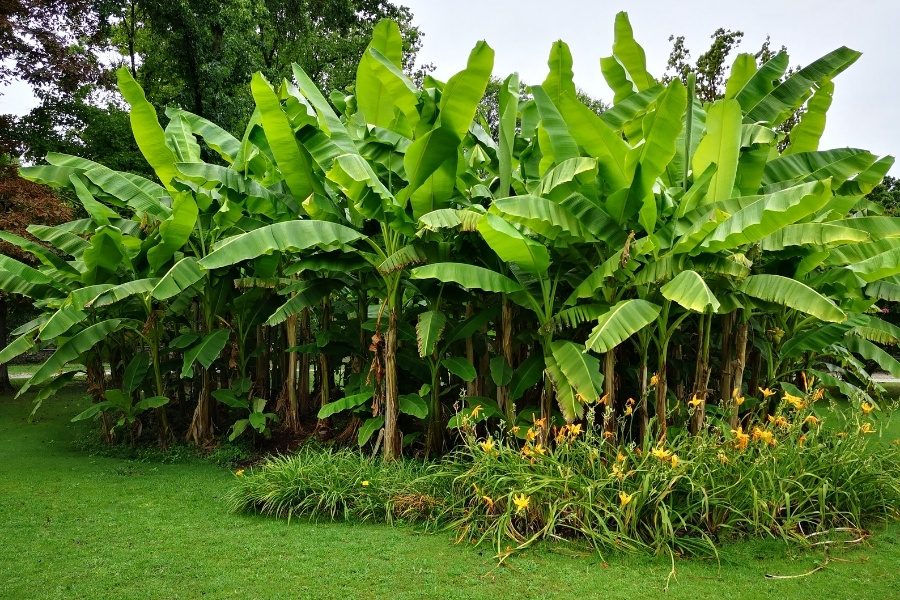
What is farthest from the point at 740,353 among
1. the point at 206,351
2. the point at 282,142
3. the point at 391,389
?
the point at 206,351

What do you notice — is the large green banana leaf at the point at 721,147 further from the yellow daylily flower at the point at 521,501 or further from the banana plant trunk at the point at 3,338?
the banana plant trunk at the point at 3,338

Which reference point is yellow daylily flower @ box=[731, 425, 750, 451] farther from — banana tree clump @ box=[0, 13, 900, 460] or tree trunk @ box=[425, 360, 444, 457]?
tree trunk @ box=[425, 360, 444, 457]

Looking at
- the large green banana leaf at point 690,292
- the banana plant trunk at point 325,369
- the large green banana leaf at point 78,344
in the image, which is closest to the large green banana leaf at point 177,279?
the large green banana leaf at point 78,344

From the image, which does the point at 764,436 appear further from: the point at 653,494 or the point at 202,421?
the point at 202,421

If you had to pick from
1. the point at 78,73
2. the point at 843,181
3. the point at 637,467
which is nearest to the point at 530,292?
the point at 637,467

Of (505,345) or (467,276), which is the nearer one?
(467,276)

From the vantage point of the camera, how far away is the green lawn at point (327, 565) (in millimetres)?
3898

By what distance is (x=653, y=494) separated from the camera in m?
4.54

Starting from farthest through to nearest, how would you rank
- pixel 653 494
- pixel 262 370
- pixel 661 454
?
pixel 262 370
pixel 653 494
pixel 661 454

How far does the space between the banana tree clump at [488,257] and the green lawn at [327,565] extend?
3.60ft

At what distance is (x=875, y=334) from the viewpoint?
7328 millimetres

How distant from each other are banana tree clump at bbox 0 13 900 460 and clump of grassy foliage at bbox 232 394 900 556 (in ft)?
1.22

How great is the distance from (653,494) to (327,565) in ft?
7.63

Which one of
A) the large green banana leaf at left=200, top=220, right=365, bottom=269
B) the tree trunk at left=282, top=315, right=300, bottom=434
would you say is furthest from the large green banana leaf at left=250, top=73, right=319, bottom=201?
the tree trunk at left=282, top=315, right=300, bottom=434
